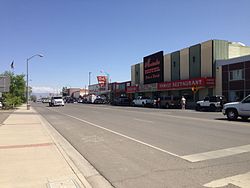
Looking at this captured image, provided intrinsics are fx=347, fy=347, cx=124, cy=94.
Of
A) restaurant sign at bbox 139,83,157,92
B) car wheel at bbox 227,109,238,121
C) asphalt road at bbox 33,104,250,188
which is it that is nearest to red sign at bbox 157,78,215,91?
restaurant sign at bbox 139,83,157,92

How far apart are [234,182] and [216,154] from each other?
10.8ft

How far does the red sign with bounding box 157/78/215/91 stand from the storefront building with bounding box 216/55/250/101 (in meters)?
2.52

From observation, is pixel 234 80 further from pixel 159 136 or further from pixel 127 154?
pixel 127 154

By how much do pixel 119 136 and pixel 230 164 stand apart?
7.34 m

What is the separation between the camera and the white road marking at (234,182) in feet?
22.7

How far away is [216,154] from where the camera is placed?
1038 centimetres

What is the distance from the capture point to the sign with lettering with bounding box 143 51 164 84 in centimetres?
6619

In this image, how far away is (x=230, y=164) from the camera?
29.3 feet

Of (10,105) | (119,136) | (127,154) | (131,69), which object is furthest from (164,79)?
(127,154)

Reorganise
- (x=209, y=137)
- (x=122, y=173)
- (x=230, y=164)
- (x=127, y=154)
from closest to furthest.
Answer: (x=122, y=173), (x=230, y=164), (x=127, y=154), (x=209, y=137)

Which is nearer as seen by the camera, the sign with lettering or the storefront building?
the storefront building

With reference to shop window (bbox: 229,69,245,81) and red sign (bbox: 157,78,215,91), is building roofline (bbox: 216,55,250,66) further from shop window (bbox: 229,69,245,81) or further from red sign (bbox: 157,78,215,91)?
red sign (bbox: 157,78,215,91)

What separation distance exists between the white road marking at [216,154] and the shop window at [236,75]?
35071mm

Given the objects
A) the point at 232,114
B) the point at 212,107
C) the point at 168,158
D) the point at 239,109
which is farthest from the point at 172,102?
the point at 168,158
